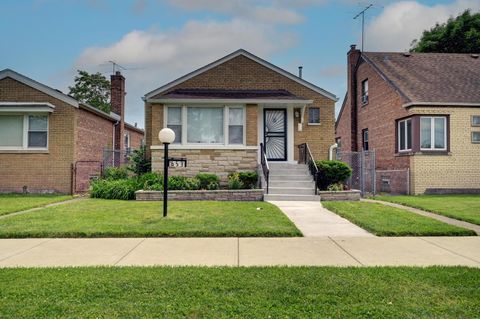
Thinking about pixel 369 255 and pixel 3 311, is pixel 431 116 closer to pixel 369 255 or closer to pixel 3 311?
pixel 369 255

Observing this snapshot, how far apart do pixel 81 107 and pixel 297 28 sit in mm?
10118

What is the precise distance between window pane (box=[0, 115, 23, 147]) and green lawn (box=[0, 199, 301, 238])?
7.46 metres

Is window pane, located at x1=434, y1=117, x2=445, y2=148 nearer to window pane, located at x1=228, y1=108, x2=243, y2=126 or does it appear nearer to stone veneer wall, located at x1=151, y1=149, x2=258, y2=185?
stone veneer wall, located at x1=151, y1=149, x2=258, y2=185

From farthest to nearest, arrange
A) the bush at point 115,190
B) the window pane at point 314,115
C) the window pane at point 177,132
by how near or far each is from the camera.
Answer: the window pane at point 314,115 < the window pane at point 177,132 < the bush at point 115,190

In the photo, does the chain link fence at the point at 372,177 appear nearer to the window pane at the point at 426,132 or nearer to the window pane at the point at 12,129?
the window pane at the point at 426,132

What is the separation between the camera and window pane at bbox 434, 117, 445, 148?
17.0m

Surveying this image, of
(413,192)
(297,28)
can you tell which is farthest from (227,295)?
(413,192)

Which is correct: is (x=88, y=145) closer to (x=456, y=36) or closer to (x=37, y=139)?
(x=37, y=139)

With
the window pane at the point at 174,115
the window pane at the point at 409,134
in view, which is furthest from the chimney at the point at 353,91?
the window pane at the point at 174,115

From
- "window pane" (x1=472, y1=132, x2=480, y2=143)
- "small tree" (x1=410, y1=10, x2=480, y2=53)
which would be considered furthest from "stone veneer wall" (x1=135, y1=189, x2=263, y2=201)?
"small tree" (x1=410, y1=10, x2=480, y2=53)

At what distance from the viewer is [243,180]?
1431cm

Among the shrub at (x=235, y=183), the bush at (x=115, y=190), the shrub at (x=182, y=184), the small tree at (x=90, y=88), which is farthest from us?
the small tree at (x=90, y=88)

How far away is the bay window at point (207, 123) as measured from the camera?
15.6m

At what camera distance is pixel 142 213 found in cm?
970
